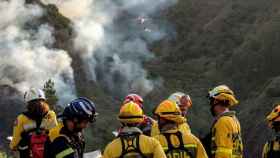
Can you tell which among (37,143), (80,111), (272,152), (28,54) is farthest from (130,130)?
(28,54)

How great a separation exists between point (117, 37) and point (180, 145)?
3459 centimetres

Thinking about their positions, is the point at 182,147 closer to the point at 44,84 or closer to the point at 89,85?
the point at 44,84

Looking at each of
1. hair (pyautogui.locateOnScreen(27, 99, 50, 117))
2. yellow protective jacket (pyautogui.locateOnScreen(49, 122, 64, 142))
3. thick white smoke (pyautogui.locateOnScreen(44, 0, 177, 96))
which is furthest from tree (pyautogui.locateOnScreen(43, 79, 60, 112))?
yellow protective jacket (pyautogui.locateOnScreen(49, 122, 64, 142))

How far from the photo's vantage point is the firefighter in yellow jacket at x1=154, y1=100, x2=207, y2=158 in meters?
4.88

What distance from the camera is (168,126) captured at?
4938 millimetres

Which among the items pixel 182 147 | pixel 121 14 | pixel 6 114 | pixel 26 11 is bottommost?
pixel 182 147

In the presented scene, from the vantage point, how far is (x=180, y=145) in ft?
16.1

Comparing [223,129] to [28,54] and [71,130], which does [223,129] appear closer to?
[71,130]

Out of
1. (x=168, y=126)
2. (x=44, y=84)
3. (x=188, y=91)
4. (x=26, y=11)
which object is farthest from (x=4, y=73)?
(x=168, y=126)

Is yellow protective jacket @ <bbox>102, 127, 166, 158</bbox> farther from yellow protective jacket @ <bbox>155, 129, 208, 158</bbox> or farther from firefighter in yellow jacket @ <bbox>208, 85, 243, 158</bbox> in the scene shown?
firefighter in yellow jacket @ <bbox>208, 85, 243, 158</bbox>

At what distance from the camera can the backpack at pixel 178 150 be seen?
16.1 feet

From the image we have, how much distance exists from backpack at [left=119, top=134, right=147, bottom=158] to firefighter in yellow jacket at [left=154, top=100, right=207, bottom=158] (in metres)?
0.41

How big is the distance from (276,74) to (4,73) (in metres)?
14.6

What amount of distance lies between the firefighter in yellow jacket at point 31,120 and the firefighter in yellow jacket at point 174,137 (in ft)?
4.00
